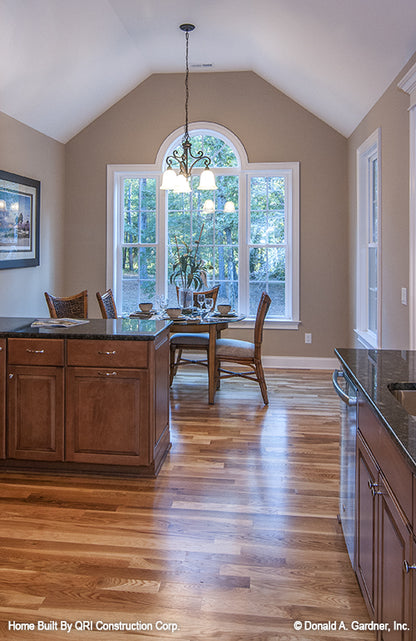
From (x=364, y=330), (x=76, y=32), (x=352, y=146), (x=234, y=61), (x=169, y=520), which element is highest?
(x=234, y=61)

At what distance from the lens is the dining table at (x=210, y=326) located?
4789mm

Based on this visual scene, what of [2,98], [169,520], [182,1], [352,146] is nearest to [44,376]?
[169,520]

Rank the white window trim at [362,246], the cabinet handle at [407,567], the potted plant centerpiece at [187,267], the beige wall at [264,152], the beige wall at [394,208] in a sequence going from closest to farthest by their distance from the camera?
the cabinet handle at [407,567] < the beige wall at [394,208] < the white window trim at [362,246] < the potted plant centerpiece at [187,267] < the beige wall at [264,152]

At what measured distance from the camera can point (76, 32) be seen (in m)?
4.65

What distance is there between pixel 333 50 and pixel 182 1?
1.33 m

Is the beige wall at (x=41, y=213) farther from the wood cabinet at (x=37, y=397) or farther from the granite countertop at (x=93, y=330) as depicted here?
the wood cabinet at (x=37, y=397)

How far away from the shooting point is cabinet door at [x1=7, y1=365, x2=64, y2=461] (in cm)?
321

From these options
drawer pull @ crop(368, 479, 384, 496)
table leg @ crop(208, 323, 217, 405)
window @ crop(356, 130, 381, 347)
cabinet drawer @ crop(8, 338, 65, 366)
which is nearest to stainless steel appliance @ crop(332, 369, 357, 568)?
drawer pull @ crop(368, 479, 384, 496)

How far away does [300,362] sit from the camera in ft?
21.4

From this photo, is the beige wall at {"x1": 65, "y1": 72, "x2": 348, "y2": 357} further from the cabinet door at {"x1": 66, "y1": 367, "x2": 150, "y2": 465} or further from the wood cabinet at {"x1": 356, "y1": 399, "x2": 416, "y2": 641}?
the wood cabinet at {"x1": 356, "y1": 399, "x2": 416, "y2": 641}

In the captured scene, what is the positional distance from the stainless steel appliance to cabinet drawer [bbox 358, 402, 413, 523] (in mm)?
146

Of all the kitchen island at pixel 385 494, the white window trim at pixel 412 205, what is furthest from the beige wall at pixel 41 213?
the kitchen island at pixel 385 494

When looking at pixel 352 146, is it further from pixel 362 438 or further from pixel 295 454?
pixel 362 438

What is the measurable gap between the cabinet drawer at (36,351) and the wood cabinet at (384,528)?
1876mm
